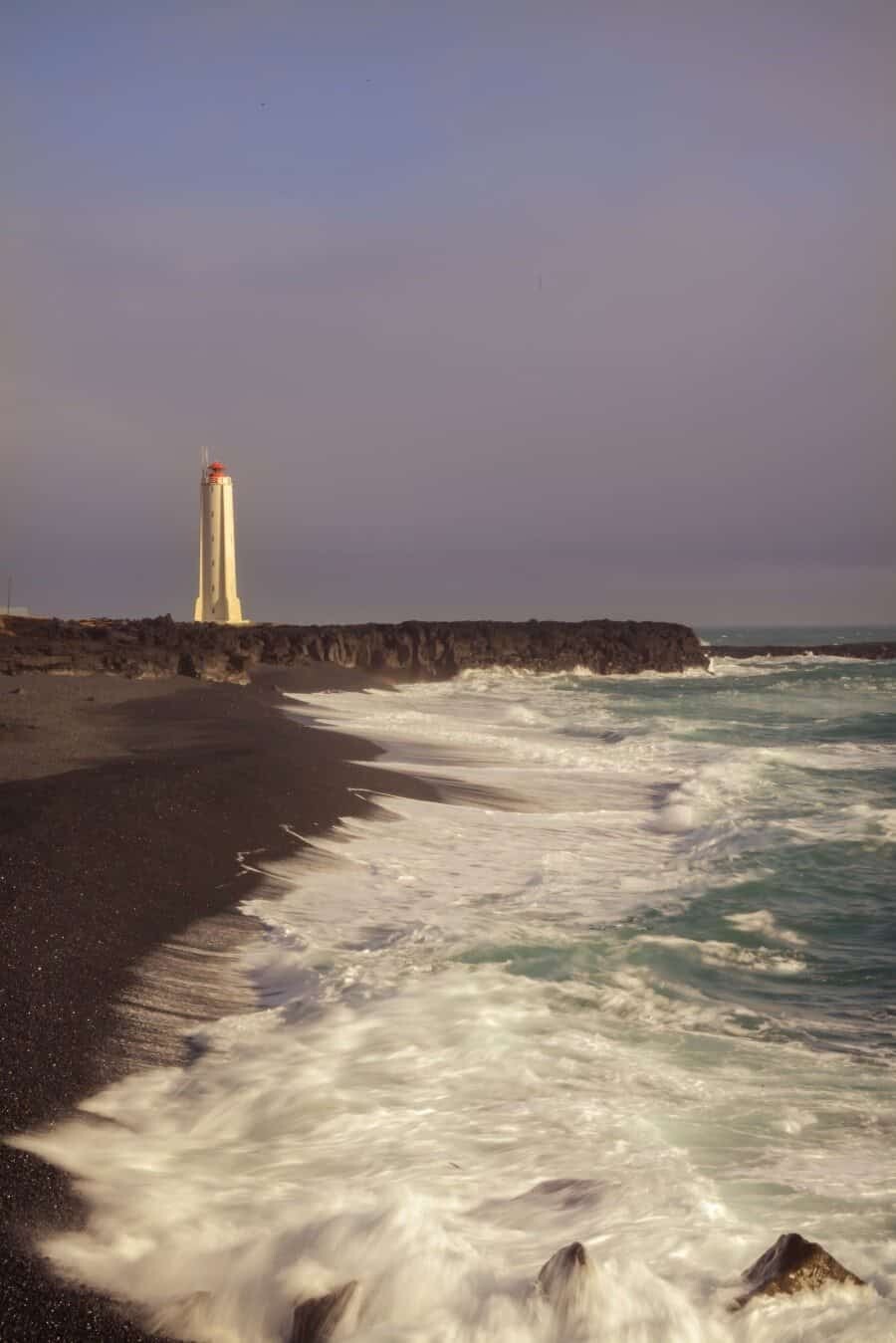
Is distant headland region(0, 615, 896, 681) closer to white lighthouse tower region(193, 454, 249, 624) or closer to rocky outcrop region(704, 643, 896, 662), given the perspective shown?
rocky outcrop region(704, 643, 896, 662)

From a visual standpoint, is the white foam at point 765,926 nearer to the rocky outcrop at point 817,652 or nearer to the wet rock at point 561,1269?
the wet rock at point 561,1269

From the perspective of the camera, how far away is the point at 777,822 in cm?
1081

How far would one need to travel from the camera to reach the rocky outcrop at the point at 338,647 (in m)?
20.8

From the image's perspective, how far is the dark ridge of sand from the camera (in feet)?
9.64

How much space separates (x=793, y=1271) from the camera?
2754mm

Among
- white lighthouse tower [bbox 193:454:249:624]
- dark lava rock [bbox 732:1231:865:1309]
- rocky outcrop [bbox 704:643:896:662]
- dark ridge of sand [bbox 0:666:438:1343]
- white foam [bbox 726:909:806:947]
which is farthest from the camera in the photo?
rocky outcrop [bbox 704:643:896:662]

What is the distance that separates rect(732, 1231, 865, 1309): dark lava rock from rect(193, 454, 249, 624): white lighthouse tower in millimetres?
48392

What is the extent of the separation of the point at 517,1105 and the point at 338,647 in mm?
33597

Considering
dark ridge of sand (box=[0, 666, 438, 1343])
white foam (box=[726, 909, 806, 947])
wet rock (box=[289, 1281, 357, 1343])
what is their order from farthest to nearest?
1. white foam (box=[726, 909, 806, 947])
2. dark ridge of sand (box=[0, 666, 438, 1343])
3. wet rock (box=[289, 1281, 357, 1343])

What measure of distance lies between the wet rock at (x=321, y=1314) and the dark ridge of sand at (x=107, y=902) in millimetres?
342

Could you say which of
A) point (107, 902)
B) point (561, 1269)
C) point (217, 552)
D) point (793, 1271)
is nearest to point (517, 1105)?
point (561, 1269)

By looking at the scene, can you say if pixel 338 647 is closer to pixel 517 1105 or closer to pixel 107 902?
pixel 107 902

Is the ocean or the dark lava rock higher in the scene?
the dark lava rock

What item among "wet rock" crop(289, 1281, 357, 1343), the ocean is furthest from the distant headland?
"wet rock" crop(289, 1281, 357, 1343)
